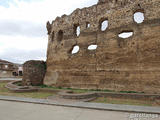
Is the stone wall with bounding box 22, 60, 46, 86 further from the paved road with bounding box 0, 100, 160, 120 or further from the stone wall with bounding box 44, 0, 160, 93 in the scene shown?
the paved road with bounding box 0, 100, 160, 120

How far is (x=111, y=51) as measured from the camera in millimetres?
9945

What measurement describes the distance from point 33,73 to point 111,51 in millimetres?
9284

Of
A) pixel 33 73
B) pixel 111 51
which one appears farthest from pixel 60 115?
pixel 33 73

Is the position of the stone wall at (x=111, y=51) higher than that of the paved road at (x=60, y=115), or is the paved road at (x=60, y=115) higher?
the stone wall at (x=111, y=51)

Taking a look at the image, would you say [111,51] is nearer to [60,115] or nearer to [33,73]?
[60,115]

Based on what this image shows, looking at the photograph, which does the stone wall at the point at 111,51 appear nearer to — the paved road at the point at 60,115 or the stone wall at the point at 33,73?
the stone wall at the point at 33,73

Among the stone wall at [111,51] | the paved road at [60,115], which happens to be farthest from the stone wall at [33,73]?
the paved road at [60,115]

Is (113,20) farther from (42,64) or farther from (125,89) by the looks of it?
(42,64)

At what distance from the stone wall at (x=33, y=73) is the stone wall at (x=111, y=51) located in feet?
3.42

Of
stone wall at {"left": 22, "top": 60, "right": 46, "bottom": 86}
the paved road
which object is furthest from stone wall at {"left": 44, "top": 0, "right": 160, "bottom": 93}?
the paved road

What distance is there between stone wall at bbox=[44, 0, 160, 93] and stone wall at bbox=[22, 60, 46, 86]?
3.42ft

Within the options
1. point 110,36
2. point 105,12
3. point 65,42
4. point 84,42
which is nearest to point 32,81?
point 65,42

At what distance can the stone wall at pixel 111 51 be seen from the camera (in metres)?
8.46

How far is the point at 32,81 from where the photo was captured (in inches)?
526
